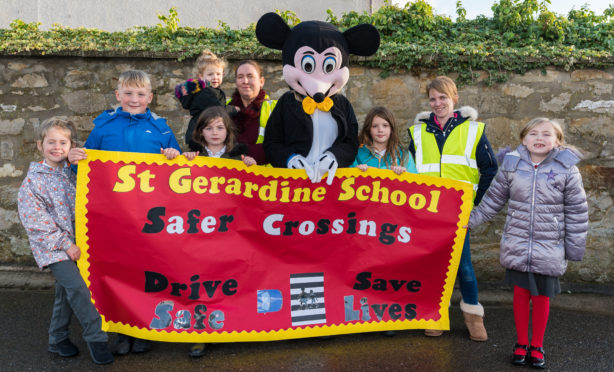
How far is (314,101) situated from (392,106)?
1604 mm

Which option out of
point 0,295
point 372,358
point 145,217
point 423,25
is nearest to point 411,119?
point 423,25

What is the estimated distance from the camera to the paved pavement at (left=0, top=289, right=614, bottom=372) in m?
3.01

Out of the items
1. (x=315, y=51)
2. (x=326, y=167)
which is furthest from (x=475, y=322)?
(x=315, y=51)

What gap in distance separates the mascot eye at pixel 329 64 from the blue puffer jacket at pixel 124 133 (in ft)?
4.12

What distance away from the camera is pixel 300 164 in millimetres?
3197

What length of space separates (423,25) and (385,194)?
111 inches

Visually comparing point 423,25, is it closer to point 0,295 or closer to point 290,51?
point 290,51

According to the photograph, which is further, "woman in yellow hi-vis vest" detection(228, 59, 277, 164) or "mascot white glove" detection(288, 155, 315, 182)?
"woman in yellow hi-vis vest" detection(228, 59, 277, 164)

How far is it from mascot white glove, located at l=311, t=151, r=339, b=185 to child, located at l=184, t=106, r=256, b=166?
1.45 ft

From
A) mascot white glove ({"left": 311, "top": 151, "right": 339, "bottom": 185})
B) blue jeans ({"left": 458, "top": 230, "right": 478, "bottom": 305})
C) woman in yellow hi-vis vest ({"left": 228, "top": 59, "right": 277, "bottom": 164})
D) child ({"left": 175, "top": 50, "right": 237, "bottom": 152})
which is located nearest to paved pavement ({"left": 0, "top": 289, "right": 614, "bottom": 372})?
blue jeans ({"left": 458, "top": 230, "right": 478, "bottom": 305})

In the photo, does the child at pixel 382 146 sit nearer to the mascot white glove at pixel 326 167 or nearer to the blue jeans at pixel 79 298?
the mascot white glove at pixel 326 167

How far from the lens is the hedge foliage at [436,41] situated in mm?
4477

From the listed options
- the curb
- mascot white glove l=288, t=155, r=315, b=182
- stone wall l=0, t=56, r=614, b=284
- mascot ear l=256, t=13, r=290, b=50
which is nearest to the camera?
mascot white glove l=288, t=155, r=315, b=182

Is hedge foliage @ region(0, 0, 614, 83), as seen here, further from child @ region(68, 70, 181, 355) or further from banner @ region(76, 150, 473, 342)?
banner @ region(76, 150, 473, 342)
